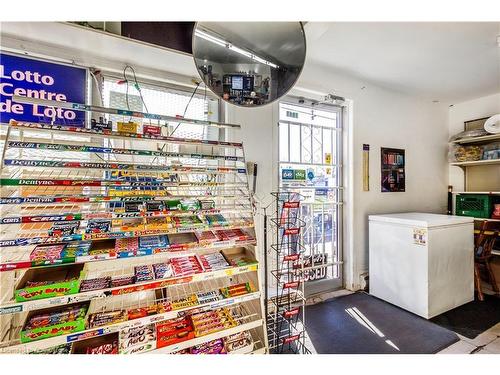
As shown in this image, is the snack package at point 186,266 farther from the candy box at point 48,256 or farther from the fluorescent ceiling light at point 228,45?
the fluorescent ceiling light at point 228,45

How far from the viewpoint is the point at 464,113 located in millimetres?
3443

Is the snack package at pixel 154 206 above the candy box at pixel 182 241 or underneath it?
above

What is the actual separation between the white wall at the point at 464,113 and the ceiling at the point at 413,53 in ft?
0.90

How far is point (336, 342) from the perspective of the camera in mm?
1807

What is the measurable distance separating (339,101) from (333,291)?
7.27 feet

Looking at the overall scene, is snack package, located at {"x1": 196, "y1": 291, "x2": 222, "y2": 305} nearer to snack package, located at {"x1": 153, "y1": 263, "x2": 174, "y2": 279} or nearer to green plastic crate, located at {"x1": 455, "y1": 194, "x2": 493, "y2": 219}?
snack package, located at {"x1": 153, "y1": 263, "x2": 174, "y2": 279}

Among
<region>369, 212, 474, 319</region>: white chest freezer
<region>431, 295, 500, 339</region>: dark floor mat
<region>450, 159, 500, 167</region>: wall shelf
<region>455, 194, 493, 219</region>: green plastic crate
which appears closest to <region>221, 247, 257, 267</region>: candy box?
<region>369, 212, 474, 319</region>: white chest freezer

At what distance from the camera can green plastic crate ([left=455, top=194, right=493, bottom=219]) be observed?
115 inches

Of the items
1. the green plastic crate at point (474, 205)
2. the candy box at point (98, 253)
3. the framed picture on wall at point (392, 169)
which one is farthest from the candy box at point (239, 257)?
the green plastic crate at point (474, 205)

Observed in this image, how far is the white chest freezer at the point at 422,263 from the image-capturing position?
2.12 meters

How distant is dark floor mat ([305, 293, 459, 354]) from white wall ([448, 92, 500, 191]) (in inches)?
98.1

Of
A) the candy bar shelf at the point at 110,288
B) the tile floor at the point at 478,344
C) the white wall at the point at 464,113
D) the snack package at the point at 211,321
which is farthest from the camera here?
the white wall at the point at 464,113

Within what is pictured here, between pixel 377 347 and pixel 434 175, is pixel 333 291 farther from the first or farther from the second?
pixel 434 175
